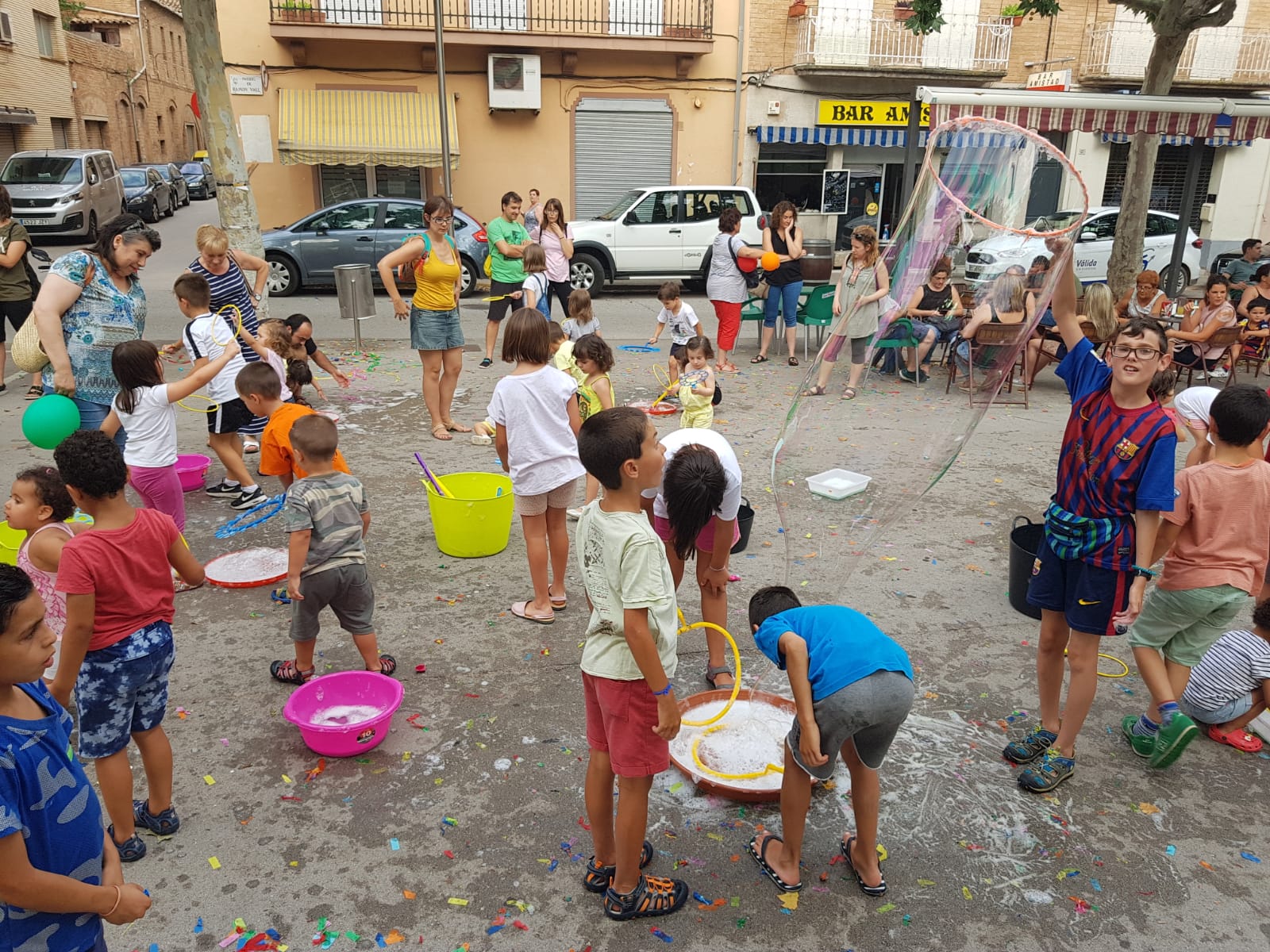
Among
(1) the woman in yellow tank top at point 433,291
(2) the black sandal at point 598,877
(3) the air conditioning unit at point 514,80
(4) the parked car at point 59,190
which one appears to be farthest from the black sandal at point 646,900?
(4) the parked car at point 59,190

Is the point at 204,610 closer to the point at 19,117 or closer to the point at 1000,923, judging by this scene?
the point at 1000,923

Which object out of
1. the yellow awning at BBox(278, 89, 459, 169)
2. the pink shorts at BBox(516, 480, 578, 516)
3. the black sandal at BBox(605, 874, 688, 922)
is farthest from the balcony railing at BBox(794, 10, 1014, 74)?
the black sandal at BBox(605, 874, 688, 922)

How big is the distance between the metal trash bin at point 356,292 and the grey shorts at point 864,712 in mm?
9020

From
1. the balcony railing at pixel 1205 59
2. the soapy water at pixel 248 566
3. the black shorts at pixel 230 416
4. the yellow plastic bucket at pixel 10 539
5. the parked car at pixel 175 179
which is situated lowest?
the soapy water at pixel 248 566

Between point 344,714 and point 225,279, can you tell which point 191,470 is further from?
point 344,714

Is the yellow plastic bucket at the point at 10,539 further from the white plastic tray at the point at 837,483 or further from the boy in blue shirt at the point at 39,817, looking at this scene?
the white plastic tray at the point at 837,483

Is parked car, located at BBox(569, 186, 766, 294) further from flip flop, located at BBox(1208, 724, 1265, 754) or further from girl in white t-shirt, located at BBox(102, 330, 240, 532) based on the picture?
flip flop, located at BBox(1208, 724, 1265, 754)

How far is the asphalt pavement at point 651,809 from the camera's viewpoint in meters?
2.77

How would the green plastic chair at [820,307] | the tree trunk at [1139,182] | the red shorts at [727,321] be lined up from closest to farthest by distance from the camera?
the red shorts at [727,321] < the green plastic chair at [820,307] < the tree trunk at [1139,182]

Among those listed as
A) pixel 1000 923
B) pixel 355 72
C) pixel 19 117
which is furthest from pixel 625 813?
pixel 19 117

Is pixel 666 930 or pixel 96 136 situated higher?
pixel 96 136

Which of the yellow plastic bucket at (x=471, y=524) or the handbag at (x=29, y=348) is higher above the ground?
the handbag at (x=29, y=348)

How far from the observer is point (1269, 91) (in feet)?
75.0

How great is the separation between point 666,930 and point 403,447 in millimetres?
5134
